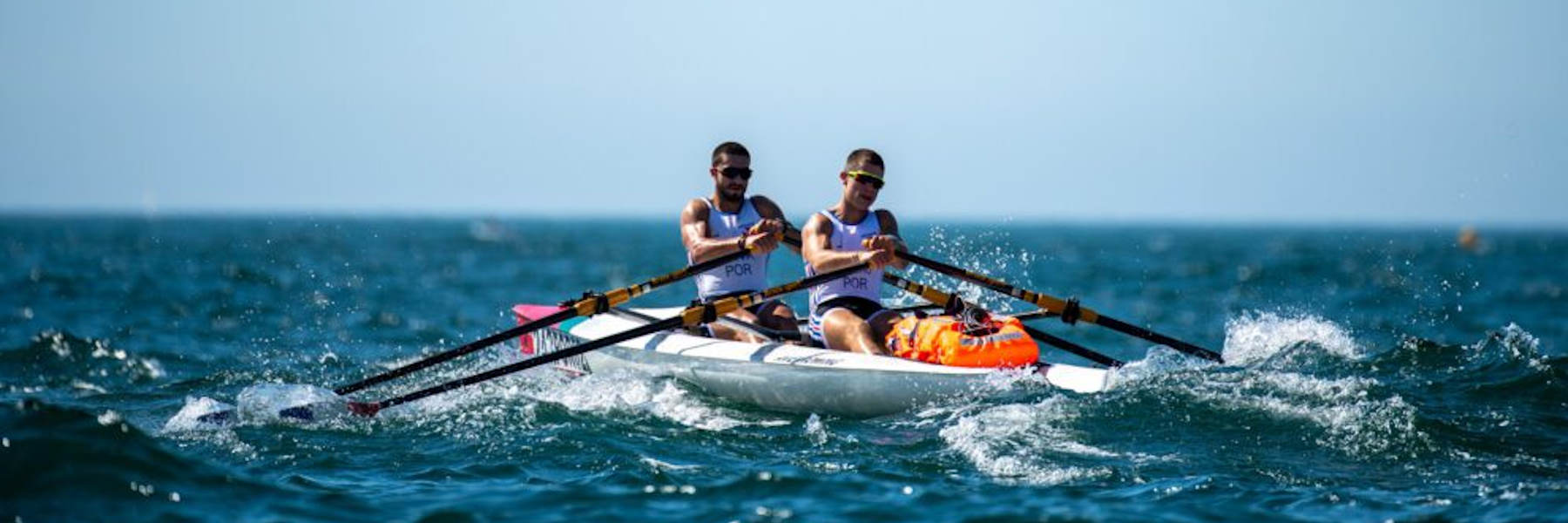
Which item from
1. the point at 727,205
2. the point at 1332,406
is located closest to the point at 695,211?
the point at 727,205

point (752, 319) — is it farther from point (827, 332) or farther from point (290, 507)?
point (290, 507)

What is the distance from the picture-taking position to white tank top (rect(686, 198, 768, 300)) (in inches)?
462

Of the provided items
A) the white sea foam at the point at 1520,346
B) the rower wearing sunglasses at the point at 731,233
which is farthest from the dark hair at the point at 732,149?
the white sea foam at the point at 1520,346

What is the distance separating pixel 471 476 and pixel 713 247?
11.6 ft

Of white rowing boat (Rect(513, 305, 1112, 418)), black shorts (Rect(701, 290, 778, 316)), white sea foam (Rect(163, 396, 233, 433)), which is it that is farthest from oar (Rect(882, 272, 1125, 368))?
white sea foam (Rect(163, 396, 233, 433))

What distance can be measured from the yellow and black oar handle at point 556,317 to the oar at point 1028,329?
130 cm

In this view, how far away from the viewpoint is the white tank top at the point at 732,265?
1173 cm

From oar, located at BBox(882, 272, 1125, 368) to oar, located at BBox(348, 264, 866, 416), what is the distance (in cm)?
104

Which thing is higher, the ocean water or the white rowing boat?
the white rowing boat

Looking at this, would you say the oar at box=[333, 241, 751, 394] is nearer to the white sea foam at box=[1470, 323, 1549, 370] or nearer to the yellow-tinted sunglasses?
the yellow-tinted sunglasses

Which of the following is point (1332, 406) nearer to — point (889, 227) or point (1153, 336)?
point (1153, 336)

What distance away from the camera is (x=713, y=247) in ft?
37.1

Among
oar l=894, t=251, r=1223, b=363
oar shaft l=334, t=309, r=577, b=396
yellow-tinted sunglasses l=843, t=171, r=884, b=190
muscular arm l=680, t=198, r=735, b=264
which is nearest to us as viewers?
yellow-tinted sunglasses l=843, t=171, r=884, b=190

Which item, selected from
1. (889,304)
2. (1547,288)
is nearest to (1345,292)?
(1547,288)
